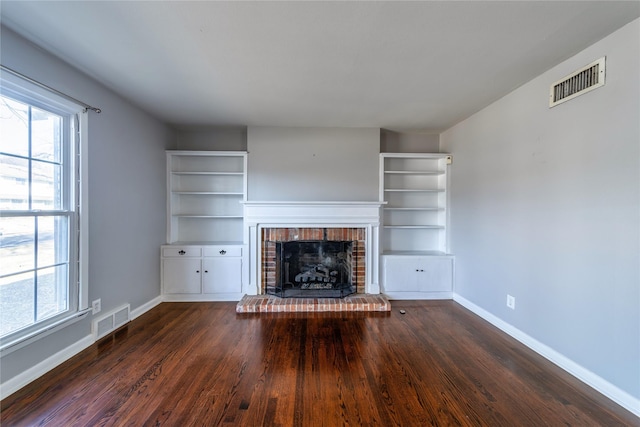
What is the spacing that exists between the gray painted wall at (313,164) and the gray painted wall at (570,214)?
4.51ft

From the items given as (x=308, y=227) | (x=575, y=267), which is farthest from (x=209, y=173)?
(x=575, y=267)

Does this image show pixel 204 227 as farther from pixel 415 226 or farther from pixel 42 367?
pixel 415 226

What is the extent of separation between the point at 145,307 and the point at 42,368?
1.13m

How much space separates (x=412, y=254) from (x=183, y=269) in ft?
10.1

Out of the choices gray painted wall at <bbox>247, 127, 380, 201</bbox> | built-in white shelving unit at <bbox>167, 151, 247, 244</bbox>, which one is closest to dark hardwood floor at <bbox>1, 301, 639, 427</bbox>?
built-in white shelving unit at <bbox>167, 151, 247, 244</bbox>

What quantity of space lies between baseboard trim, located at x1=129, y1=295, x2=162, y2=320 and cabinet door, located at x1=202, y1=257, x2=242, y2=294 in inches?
21.5

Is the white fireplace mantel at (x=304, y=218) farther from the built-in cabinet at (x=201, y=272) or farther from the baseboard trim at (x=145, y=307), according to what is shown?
the baseboard trim at (x=145, y=307)

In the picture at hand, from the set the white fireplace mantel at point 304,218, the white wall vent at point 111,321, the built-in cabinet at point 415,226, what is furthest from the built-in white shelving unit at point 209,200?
the built-in cabinet at point 415,226

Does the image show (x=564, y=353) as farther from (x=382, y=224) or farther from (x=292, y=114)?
(x=292, y=114)

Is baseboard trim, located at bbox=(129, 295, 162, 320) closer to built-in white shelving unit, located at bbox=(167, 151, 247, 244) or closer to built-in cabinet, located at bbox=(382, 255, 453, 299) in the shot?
built-in white shelving unit, located at bbox=(167, 151, 247, 244)

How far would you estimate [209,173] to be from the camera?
3400mm

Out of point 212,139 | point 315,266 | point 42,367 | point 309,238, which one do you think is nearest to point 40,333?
point 42,367

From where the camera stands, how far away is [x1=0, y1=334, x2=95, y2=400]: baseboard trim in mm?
1616

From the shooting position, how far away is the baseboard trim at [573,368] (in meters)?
1.55
